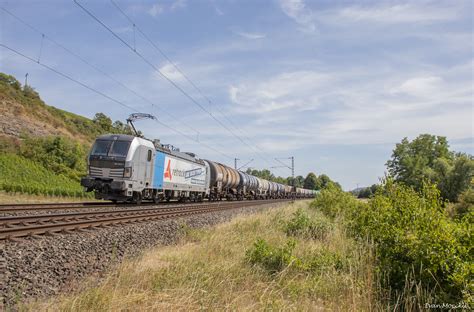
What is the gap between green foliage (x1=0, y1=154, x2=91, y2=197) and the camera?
79.5 ft

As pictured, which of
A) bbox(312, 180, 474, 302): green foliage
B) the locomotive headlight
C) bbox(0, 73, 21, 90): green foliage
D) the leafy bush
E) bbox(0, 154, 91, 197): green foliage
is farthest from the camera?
bbox(0, 73, 21, 90): green foliage

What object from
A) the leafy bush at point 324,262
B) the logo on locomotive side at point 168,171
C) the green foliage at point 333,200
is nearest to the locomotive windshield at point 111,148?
the logo on locomotive side at point 168,171

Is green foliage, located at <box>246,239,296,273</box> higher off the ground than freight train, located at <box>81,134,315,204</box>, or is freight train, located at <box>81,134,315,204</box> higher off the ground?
freight train, located at <box>81,134,315,204</box>

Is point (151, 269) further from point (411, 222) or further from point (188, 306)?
point (411, 222)

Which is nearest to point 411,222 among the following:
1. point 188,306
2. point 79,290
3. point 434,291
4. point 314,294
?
point 434,291

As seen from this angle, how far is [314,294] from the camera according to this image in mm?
5652

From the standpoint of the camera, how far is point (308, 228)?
1155cm

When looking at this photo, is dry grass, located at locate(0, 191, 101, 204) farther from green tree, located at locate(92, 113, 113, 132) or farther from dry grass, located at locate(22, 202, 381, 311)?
green tree, located at locate(92, 113, 113, 132)

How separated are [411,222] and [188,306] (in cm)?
384

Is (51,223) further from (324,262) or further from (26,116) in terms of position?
(26,116)

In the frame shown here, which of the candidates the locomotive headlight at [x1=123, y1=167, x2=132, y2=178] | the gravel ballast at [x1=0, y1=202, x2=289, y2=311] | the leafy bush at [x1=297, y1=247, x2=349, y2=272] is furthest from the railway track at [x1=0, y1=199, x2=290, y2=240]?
the leafy bush at [x1=297, y1=247, x2=349, y2=272]

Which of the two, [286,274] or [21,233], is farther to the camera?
[21,233]

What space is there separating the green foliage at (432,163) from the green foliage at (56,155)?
127ft

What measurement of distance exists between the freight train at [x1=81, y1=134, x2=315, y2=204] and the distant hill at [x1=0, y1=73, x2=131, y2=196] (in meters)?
7.86
